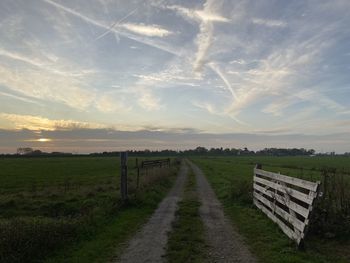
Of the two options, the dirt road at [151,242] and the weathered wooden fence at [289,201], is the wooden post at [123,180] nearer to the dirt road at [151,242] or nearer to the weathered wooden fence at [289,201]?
the dirt road at [151,242]

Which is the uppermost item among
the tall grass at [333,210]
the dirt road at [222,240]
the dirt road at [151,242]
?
the tall grass at [333,210]

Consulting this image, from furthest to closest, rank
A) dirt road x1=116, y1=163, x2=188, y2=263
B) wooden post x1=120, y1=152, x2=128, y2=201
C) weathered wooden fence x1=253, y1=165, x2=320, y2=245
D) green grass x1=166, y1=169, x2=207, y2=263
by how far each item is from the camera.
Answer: wooden post x1=120, y1=152, x2=128, y2=201, weathered wooden fence x1=253, y1=165, x2=320, y2=245, green grass x1=166, y1=169, x2=207, y2=263, dirt road x1=116, y1=163, x2=188, y2=263

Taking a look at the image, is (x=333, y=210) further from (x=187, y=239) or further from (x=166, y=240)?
(x=166, y=240)

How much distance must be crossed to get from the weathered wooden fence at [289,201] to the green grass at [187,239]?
2.27 m

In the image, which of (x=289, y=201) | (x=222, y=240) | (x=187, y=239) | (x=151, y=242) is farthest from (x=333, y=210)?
(x=151, y=242)

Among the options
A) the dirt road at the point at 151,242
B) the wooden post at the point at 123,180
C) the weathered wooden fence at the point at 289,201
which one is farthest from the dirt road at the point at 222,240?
the wooden post at the point at 123,180

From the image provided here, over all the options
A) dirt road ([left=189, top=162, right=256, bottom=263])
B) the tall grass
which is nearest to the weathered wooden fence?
the tall grass

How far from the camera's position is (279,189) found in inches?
437

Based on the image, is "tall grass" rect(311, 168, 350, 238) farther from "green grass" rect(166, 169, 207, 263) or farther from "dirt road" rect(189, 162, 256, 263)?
"green grass" rect(166, 169, 207, 263)

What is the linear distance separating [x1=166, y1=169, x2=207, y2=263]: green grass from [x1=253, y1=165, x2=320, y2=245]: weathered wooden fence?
2.27m

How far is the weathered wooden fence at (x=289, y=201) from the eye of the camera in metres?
8.47

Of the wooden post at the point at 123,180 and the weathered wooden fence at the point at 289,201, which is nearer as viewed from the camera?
the weathered wooden fence at the point at 289,201

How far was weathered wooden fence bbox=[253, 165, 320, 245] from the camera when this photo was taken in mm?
8466

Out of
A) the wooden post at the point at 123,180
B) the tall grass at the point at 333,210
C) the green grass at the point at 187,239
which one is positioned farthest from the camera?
the wooden post at the point at 123,180
